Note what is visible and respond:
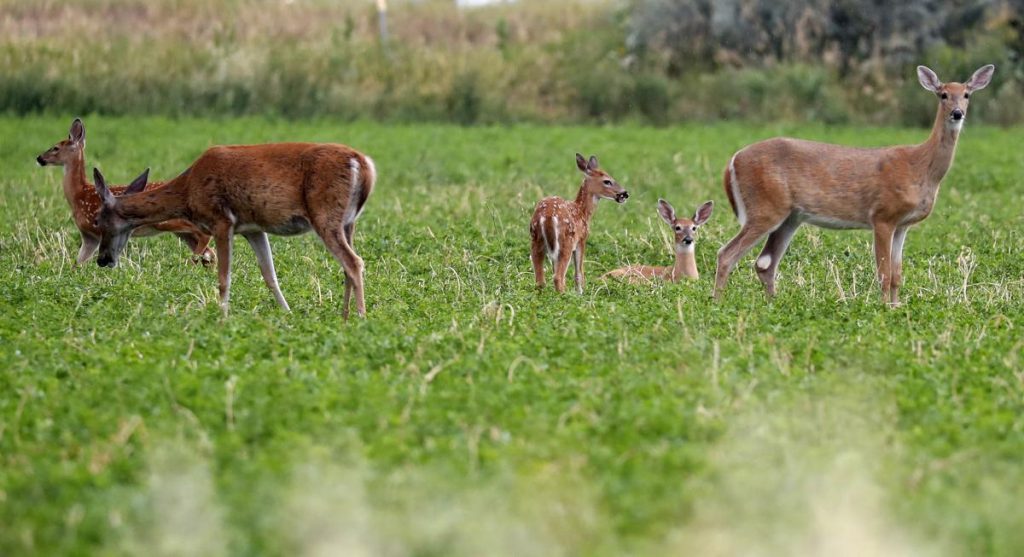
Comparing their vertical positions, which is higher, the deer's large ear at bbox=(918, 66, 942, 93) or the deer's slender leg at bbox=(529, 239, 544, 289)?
the deer's large ear at bbox=(918, 66, 942, 93)

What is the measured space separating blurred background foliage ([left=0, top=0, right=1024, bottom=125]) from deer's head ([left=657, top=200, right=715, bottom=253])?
41.9 ft

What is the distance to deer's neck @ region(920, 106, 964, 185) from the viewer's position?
35.8ft

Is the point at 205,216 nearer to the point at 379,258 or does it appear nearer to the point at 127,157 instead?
the point at 379,258

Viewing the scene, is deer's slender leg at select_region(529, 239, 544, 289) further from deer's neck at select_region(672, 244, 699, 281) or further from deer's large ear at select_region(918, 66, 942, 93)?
deer's large ear at select_region(918, 66, 942, 93)

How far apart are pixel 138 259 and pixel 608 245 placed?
385 cm

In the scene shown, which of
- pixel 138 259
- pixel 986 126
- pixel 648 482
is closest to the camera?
pixel 648 482

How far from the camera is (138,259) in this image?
12.8 m

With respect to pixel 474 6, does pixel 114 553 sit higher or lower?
higher

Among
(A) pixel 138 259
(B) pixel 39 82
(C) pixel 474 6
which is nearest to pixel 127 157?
(B) pixel 39 82

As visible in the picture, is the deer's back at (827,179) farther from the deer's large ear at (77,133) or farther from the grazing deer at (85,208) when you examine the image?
the deer's large ear at (77,133)

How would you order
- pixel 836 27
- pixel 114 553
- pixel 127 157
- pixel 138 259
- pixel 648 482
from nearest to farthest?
pixel 114 553 → pixel 648 482 → pixel 138 259 → pixel 127 157 → pixel 836 27

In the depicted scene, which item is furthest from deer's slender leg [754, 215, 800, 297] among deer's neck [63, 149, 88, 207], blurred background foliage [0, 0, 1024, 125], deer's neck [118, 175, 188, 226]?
blurred background foliage [0, 0, 1024, 125]

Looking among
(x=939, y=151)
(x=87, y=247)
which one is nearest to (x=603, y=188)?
(x=939, y=151)

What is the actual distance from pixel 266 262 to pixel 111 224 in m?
1.29
